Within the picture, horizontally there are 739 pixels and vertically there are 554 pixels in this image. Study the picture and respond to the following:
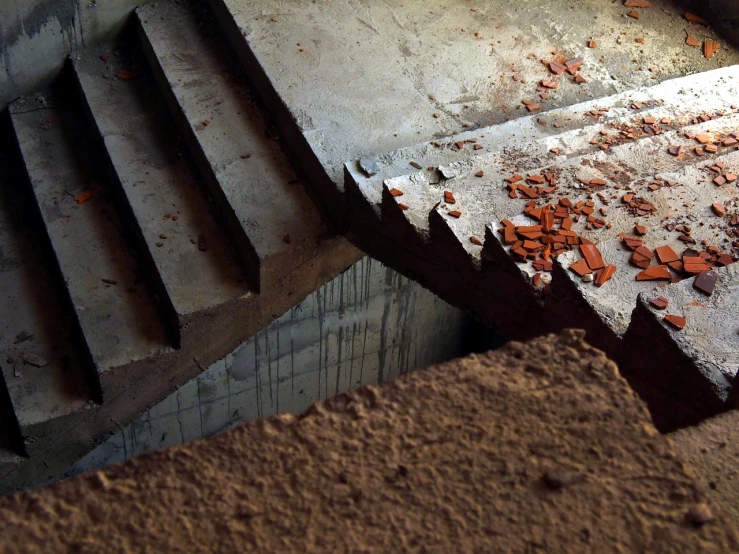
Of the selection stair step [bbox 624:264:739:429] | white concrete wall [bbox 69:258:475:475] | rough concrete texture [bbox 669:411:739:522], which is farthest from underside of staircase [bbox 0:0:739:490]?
white concrete wall [bbox 69:258:475:475]

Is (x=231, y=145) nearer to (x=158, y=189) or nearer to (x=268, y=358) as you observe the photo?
(x=158, y=189)

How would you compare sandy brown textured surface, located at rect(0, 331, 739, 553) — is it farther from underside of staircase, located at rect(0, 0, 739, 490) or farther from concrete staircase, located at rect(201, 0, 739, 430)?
underside of staircase, located at rect(0, 0, 739, 490)

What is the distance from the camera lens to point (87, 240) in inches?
148

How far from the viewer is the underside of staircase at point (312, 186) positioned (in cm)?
271

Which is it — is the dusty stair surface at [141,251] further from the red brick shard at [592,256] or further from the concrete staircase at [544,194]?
the red brick shard at [592,256]

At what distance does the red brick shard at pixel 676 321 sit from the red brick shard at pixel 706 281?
5.8 inches

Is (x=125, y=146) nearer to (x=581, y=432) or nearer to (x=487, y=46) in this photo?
(x=487, y=46)

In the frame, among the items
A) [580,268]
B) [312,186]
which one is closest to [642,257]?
[580,268]

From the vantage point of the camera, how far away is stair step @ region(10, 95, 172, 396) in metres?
3.46

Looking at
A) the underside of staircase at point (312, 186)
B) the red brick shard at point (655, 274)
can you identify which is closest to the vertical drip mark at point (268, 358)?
the underside of staircase at point (312, 186)

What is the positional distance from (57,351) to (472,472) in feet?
9.67

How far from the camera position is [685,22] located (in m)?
4.20

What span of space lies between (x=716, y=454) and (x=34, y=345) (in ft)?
10.3

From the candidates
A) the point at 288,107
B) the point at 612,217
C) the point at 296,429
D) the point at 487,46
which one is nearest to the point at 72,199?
the point at 288,107
